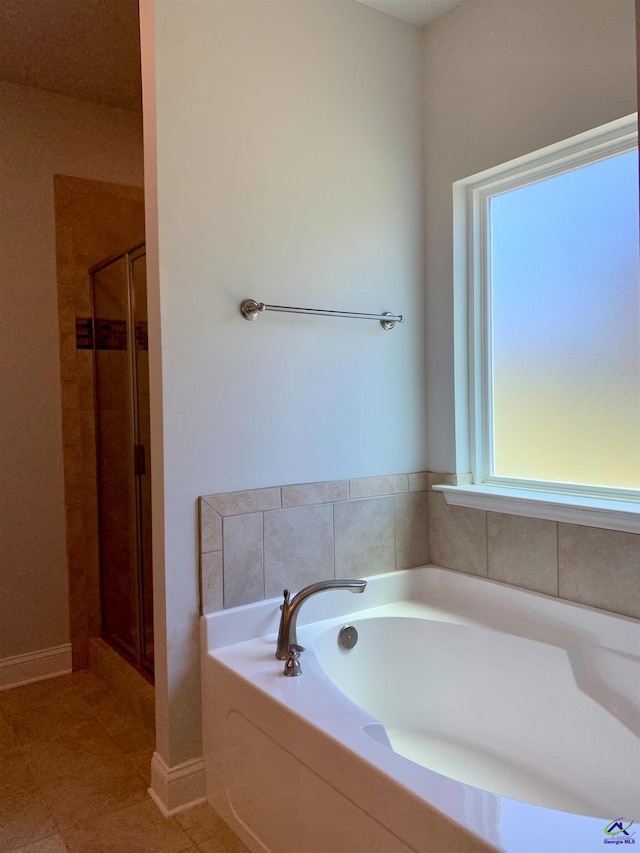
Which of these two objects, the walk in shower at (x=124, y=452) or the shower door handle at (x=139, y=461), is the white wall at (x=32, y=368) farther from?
the shower door handle at (x=139, y=461)

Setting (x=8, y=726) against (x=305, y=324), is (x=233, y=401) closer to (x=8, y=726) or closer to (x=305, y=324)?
(x=305, y=324)

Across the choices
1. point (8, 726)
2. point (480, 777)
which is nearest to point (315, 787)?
point (480, 777)

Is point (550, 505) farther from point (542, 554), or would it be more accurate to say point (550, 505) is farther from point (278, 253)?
point (278, 253)

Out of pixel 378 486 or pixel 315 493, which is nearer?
pixel 315 493

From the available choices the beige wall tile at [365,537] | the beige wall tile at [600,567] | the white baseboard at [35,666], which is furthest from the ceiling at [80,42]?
the white baseboard at [35,666]

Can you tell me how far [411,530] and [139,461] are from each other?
3.76 feet

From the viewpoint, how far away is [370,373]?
7.63ft

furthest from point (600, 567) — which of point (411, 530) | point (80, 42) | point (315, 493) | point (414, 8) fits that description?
point (80, 42)

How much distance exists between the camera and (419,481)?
2.48 meters

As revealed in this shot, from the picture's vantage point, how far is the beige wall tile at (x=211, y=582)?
1.89 m

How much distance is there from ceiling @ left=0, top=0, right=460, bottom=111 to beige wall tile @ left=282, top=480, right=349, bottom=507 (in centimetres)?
183

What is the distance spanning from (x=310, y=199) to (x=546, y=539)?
144 centimetres

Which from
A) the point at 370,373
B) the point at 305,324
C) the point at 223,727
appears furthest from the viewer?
the point at 370,373

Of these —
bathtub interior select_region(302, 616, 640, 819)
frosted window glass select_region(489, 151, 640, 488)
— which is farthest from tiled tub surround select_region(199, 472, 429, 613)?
frosted window glass select_region(489, 151, 640, 488)
